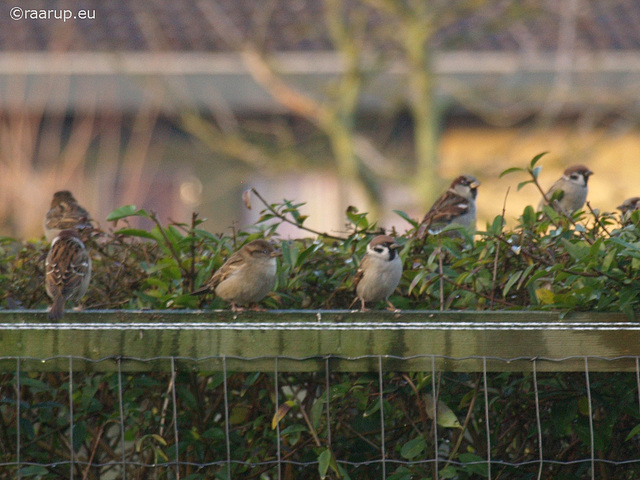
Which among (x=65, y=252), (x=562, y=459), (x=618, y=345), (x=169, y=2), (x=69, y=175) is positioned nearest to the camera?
(x=618, y=345)

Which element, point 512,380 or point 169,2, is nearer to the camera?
point 512,380

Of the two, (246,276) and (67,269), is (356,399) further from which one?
(67,269)

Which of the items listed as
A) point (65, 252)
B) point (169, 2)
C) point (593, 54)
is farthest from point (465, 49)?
point (65, 252)

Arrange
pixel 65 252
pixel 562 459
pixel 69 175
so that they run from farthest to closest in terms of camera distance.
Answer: pixel 69 175
pixel 65 252
pixel 562 459

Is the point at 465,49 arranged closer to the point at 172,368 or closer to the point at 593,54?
the point at 593,54

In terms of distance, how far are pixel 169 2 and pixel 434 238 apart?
1184 centimetres

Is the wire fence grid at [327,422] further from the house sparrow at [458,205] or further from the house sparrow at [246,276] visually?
the house sparrow at [458,205]

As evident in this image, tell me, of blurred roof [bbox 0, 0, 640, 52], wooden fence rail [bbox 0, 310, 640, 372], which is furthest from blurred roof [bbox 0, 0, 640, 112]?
wooden fence rail [bbox 0, 310, 640, 372]

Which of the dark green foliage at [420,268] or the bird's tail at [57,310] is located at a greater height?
the dark green foliage at [420,268]

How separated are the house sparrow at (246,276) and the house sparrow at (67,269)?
52 centimetres

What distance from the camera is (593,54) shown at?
12281mm

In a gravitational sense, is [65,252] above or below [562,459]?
above

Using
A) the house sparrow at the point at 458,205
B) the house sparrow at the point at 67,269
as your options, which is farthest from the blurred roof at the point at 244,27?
the house sparrow at the point at 67,269

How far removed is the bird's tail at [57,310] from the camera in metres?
2.92
